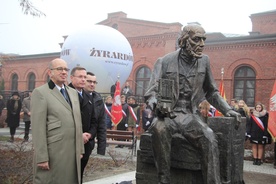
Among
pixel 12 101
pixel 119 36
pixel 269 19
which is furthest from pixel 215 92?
pixel 269 19

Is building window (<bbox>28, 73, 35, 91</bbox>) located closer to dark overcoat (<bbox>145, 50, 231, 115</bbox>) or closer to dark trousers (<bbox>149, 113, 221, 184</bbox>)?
dark overcoat (<bbox>145, 50, 231, 115</bbox>)

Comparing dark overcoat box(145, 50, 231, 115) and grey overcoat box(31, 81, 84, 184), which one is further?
dark overcoat box(145, 50, 231, 115)

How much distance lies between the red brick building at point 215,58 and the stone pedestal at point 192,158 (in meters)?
9.00

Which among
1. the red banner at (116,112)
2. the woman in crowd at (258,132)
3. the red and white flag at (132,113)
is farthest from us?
the red and white flag at (132,113)

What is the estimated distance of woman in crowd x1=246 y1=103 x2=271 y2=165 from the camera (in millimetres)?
9273

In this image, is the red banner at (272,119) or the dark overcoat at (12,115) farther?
the dark overcoat at (12,115)

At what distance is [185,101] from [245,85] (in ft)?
57.7

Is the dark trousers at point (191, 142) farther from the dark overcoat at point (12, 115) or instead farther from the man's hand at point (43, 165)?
the dark overcoat at point (12, 115)

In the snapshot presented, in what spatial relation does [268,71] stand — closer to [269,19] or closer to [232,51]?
[232,51]

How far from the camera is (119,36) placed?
57.0 ft

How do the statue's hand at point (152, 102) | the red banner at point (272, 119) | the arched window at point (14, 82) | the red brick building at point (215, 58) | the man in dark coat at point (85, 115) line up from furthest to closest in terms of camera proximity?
the arched window at point (14, 82) → the red brick building at point (215, 58) → the red banner at point (272, 119) → the man in dark coat at point (85, 115) → the statue's hand at point (152, 102)

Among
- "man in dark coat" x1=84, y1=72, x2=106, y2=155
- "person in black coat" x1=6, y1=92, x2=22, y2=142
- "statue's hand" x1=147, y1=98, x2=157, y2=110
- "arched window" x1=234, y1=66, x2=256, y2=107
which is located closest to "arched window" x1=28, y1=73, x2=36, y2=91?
"arched window" x1=234, y1=66, x2=256, y2=107

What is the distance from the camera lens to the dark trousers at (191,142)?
3734 millimetres

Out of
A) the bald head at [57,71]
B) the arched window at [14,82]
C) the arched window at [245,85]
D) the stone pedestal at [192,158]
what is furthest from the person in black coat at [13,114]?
the arched window at [14,82]
